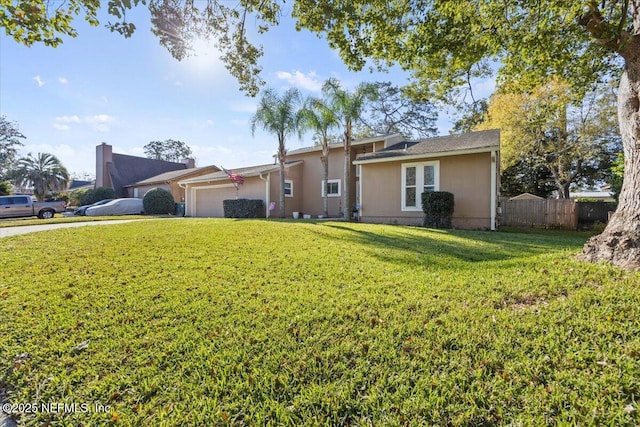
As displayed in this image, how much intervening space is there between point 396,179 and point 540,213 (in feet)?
24.1

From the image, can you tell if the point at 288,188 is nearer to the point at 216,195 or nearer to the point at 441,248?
the point at 216,195

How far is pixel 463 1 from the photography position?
6.39 m

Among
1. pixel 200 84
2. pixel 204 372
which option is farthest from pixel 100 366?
pixel 200 84

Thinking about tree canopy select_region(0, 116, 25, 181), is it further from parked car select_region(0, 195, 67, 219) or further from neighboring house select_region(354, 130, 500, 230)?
neighboring house select_region(354, 130, 500, 230)

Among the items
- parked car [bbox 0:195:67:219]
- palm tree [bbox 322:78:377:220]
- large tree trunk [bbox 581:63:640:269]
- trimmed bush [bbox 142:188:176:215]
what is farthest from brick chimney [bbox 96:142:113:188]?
large tree trunk [bbox 581:63:640:269]

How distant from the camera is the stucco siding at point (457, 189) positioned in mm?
11688

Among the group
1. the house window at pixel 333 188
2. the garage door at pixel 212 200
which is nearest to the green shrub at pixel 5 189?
the garage door at pixel 212 200

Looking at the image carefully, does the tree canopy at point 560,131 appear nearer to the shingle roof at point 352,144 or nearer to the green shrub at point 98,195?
the shingle roof at point 352,144

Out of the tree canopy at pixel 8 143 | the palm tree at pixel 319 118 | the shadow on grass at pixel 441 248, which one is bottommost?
the shadow on grass at pixel 441 248

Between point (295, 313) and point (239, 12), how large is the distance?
6605mm

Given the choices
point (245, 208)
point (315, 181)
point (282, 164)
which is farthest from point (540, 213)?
point (245, 208)

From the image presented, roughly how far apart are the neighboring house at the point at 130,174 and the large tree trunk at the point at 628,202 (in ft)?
95.0

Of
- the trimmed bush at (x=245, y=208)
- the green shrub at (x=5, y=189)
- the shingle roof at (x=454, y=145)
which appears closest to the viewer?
the shingle roof at (x=454, y=145)

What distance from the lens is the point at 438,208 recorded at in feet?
38.2
